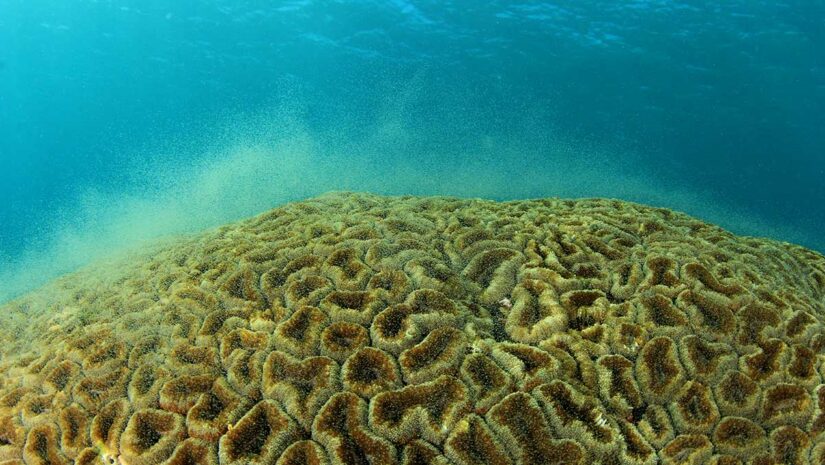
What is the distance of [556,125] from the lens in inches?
2424

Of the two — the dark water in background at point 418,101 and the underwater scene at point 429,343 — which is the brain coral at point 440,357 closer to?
the underwater scene at point 429,343

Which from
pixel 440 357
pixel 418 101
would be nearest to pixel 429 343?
pixel 440 357

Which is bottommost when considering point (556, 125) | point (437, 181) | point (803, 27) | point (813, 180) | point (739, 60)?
point (813, 180)

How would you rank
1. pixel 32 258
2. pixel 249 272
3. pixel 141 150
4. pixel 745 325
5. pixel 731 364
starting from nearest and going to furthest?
pixel 731 364, pixel 745 325, pixel 249 272, pixel 32 258, pixel 141 150

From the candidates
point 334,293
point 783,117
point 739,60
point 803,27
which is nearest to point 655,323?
point 334,293

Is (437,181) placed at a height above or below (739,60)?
below

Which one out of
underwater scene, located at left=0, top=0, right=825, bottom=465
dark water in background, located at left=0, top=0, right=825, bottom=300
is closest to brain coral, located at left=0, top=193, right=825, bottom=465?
underwater scene, located at left=0, top=0, right=825, bottom=465

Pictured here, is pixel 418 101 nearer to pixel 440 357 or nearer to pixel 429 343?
pixel 429 343

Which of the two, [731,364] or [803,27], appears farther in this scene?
[803,27]

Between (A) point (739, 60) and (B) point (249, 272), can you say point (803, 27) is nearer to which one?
(A) point (739, 60)

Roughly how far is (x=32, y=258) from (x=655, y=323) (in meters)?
→ 22.3

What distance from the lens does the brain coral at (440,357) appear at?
361cm

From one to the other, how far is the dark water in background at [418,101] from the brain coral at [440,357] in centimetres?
1300

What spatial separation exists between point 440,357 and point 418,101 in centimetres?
5662
